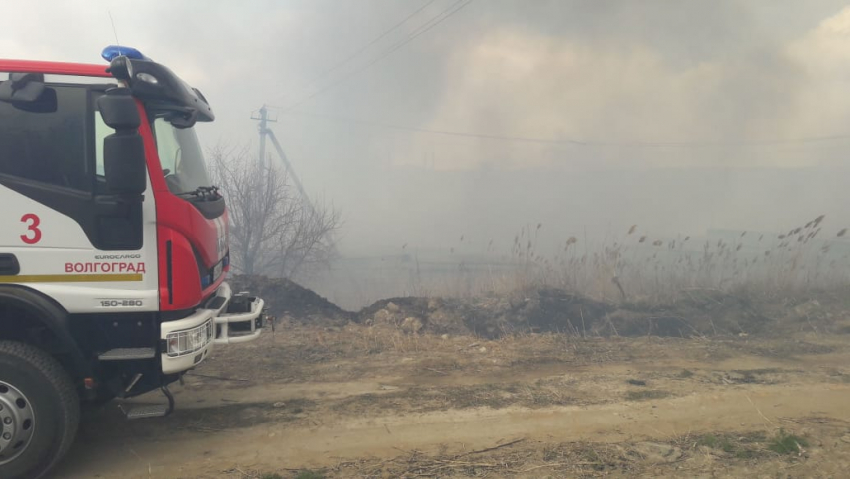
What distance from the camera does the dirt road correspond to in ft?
11.3

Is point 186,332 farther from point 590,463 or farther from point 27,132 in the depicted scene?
point 590,463

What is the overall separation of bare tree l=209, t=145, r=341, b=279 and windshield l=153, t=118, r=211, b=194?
26.2 ft

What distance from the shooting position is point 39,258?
318cm

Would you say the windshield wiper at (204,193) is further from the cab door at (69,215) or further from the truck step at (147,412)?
the truck step at (147,412)

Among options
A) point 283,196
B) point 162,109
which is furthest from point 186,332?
point 283,196

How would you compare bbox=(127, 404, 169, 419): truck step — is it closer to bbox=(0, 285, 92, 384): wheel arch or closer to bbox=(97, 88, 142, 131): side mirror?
bbox=(0, 285, 92, 384): wheel arch

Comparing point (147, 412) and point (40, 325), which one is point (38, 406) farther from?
point (147, 412)

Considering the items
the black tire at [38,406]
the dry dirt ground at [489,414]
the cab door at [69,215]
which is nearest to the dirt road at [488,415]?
the dry dirt ground at [489,414]

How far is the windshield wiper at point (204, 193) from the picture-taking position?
3744 millimetres

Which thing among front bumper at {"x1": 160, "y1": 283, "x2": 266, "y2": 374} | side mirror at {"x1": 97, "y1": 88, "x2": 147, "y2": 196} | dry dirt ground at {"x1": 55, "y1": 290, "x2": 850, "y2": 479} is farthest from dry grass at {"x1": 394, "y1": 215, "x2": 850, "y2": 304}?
side mirror at {"x1": 97, "y1": 88, "x2": 147, "y2": 196}

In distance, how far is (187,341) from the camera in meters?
3.41

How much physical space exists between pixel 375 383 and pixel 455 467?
1.78 m

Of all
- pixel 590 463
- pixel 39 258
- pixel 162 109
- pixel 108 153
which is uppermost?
pixel 162 109

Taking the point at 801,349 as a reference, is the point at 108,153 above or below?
above
